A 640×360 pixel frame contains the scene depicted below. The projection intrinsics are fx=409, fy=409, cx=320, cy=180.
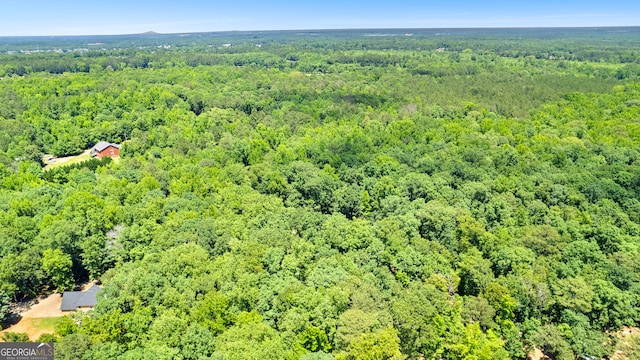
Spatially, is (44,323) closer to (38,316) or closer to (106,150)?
(38,316)

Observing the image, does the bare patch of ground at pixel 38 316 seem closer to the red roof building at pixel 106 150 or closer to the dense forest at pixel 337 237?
the dense forest at pixel 337 237

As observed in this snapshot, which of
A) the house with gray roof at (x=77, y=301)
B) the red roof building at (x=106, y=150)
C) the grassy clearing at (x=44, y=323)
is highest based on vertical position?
the red roof building at (x=106, y=150)

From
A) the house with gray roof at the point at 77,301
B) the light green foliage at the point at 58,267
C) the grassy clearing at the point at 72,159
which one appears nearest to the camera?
the house with gray roof at the point at 77,301

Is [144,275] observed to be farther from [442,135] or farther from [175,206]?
[442,135]

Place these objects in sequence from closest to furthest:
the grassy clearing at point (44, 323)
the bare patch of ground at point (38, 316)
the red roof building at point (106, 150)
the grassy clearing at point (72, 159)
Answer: the bare patch of ground at point (38, 316), the grassy clearing at point (44, 323), the grassy clearing at point (72, 159), the red roof building at point (106, 150)

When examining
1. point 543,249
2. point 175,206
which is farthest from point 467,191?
point 175,206

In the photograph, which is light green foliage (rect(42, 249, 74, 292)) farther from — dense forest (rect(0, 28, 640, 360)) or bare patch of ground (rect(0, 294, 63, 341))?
bare patch of ground (rect(0, 294, 63, 341))

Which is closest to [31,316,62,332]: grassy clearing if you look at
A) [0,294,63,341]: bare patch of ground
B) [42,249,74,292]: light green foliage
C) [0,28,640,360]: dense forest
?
[0,294,63,341]: bare patch of ground

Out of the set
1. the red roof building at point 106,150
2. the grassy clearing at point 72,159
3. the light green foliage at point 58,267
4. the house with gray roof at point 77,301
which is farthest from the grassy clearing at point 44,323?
the grassy clearing at point 72,159

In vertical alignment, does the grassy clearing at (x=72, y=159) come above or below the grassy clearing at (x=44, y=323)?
above
